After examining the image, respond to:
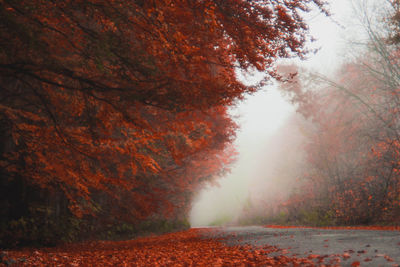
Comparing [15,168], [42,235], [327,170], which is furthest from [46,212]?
[327,170]

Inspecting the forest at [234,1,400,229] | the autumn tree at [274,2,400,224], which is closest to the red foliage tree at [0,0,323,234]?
the forest at [234,1,400,229]

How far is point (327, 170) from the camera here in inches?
542

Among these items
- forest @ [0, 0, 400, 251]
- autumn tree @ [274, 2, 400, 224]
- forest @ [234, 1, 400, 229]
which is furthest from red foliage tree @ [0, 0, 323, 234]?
autumn tree @ [274, 2, 400, 224]

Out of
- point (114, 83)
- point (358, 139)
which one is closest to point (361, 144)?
point (358, 139)

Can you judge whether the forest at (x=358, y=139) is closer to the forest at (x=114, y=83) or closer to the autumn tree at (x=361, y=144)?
the autumn tree at (x=361, y=144)

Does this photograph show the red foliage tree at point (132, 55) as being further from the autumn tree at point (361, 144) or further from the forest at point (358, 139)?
the autumn tree at point (361, 144)

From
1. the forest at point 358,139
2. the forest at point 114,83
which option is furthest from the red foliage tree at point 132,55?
A: the forest at point 358,139

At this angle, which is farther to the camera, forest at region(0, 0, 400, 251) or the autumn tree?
the autumn tree

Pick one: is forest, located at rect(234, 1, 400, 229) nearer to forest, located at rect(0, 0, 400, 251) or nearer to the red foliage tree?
forest, located at rect(0, 0, 400, 251)

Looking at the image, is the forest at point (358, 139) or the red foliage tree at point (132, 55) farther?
the forest at point (358, 139)

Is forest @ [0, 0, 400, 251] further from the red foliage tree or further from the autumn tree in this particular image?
the autumn tree

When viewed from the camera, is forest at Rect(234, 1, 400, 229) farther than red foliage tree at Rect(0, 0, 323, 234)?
Yes

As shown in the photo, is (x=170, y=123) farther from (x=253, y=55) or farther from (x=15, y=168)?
(x=15, y=168)

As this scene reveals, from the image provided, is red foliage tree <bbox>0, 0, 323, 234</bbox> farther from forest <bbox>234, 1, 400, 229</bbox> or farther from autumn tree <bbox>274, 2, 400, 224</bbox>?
autumn tree <bbox>274, 2, 400, 224</bbox>
